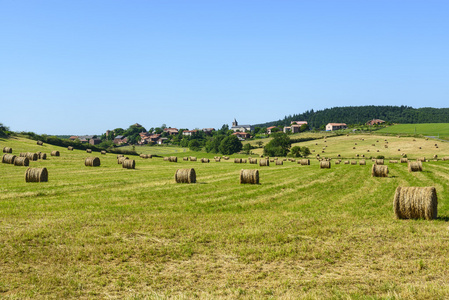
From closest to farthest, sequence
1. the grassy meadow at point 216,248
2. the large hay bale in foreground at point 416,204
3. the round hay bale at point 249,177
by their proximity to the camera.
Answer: the grassy meadow at point 216,248, the large hay bale in foreground at point 416,204, the round hay bale at point 249,177

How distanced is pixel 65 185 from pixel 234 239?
16.8m

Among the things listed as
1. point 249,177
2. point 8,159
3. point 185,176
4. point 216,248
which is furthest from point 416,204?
point 8,159

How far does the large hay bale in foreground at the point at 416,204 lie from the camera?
598 inches

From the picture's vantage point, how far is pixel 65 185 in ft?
84.4

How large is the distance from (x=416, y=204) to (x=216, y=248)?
8.47 metres

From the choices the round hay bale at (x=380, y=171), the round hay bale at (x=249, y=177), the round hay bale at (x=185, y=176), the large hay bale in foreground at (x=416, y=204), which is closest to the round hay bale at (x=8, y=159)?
the round hay bale at (x=185, y=176)

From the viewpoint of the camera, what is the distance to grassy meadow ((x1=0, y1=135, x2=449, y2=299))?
28.9ft

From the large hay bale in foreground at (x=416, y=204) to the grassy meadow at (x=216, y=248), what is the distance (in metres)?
0.44

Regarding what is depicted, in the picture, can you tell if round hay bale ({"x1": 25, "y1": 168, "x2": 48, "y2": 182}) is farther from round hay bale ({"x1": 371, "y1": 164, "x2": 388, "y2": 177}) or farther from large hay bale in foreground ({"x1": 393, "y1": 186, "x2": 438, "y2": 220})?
round hay bale ({"x1": 371, "y1": 164, "x2": 388, "y2": 177})

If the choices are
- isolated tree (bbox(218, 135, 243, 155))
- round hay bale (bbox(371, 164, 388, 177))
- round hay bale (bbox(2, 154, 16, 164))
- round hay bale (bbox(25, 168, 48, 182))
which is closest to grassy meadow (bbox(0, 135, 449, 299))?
round hay bale (bbox(25, 168, 48, 182))

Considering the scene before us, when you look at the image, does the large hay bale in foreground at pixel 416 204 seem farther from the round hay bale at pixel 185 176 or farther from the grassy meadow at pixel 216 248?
the round hay bale at pixel 185 176

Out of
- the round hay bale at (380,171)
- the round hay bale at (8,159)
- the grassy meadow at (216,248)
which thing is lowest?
the grassy meadow at (216,248)

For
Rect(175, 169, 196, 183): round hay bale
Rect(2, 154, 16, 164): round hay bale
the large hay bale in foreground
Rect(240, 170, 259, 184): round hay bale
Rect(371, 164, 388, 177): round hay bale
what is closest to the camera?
the large hay bale in foreground

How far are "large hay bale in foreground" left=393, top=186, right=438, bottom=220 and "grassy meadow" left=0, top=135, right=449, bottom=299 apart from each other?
44 cm
